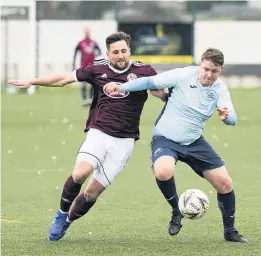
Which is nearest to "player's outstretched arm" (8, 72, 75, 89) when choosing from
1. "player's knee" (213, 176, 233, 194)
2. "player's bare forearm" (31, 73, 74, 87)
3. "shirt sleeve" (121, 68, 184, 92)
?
"player's bare forearm" (31, 73, 74, 87)

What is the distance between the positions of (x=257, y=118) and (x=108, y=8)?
57.6 ft

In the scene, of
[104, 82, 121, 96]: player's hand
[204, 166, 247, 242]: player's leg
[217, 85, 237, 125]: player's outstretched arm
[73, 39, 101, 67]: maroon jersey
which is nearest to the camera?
[217, 85, 237, 125]: player's outstretched arm

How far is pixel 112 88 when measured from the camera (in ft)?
30.4

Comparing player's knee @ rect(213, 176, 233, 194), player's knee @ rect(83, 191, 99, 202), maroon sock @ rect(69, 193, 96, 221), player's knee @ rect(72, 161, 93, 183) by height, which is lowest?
maroon sock @ rect(69, 193, 96, 221)

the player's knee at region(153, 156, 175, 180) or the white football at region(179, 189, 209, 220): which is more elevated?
the player's knee at region(153, 156, 175, 180)

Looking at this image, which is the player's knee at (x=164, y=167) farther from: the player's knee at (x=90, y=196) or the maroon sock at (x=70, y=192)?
the maroon sock at (x=70, y=192)

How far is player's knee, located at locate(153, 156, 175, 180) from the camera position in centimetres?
930

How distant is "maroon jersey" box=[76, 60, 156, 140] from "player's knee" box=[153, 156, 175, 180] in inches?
20.3

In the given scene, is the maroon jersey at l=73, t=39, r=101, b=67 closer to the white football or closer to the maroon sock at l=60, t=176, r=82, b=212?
the maroon sock at l=60, t=176, r=82, b=212

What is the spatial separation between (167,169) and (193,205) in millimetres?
414

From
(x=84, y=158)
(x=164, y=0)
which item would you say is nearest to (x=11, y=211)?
(x=84, y=158)

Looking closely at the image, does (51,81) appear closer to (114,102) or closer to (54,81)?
(54,81)

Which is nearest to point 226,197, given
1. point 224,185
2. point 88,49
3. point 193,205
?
point 224,185

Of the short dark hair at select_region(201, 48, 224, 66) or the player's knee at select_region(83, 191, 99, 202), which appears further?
the player's knee at select_region(83, 191, 99, 202)
